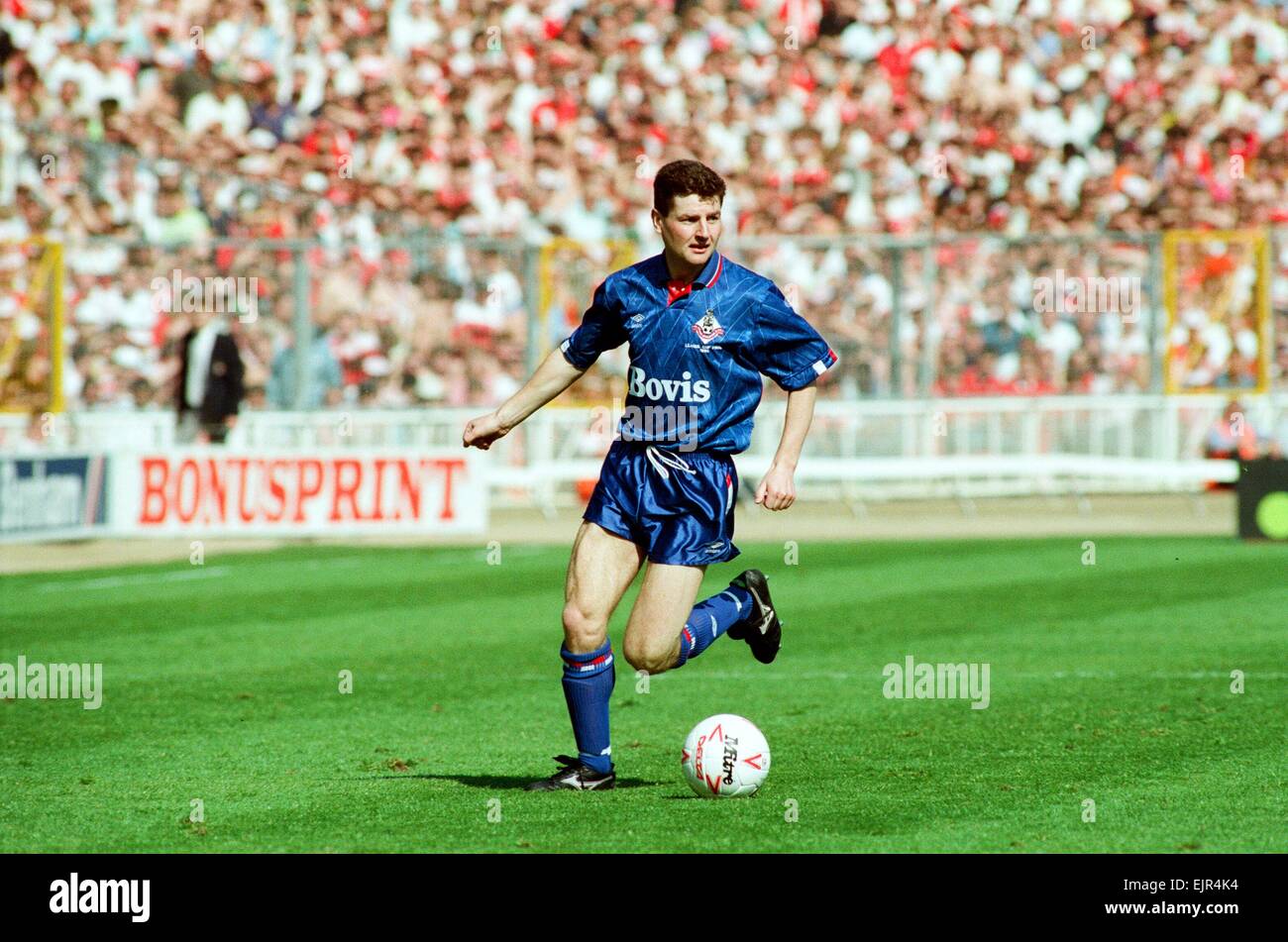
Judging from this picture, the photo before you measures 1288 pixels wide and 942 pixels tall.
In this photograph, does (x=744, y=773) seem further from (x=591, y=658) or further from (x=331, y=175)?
(x=331, y=175)

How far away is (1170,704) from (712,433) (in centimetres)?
327

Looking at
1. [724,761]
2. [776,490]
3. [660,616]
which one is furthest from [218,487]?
[776,490]

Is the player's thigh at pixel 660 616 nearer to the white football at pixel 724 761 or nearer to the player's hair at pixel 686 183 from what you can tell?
the white football at pixel 724 761

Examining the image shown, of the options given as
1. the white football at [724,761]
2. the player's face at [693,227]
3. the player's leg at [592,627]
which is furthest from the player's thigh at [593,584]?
the player's face at [693,227]

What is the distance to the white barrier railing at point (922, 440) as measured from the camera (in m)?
23.0

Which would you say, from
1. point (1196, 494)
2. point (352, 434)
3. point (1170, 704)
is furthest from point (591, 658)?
point (1196, 494)

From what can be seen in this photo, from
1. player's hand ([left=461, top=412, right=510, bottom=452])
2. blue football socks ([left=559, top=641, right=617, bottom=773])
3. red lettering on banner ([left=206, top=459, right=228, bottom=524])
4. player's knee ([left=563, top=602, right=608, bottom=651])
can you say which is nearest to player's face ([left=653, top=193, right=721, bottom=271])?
player's hand ([left=461, top=412, right=510, bottom=452])

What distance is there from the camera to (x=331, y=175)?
26672mm

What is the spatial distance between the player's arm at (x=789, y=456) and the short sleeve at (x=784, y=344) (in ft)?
0.18

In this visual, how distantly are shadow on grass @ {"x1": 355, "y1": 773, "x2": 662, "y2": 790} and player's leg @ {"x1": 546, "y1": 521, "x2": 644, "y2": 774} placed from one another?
20cm

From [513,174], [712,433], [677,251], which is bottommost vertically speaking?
[712,433]

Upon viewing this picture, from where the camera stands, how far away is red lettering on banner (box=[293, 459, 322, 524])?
65.8ft

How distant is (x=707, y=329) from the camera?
7.18 meters
